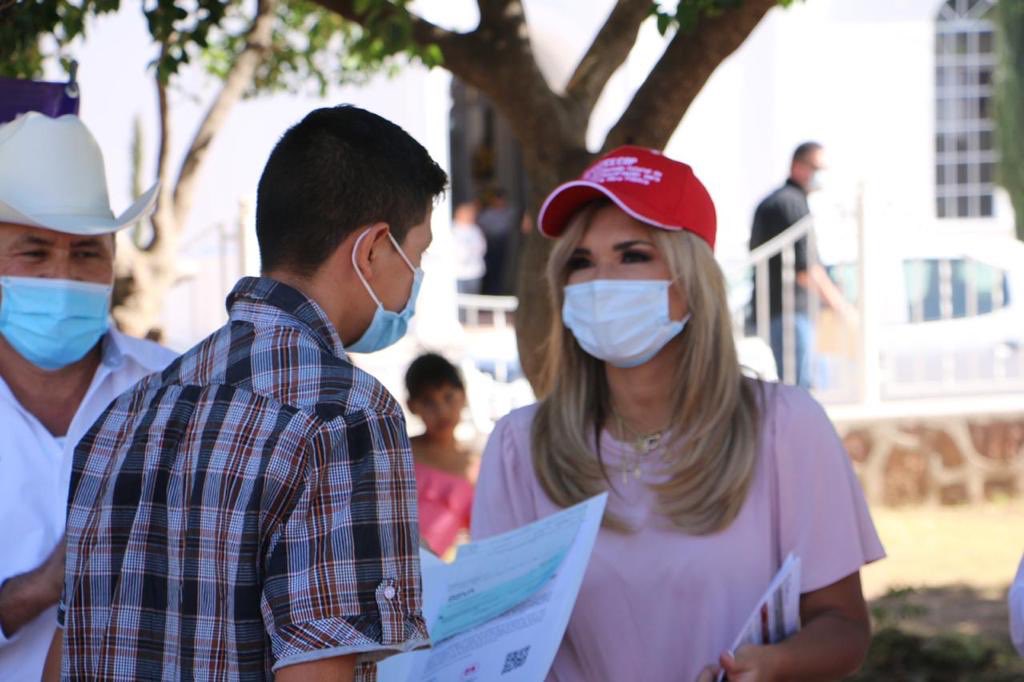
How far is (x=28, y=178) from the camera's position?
3.12 metres

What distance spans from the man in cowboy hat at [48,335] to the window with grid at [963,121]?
45.1 feet

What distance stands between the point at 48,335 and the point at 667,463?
1362 mm

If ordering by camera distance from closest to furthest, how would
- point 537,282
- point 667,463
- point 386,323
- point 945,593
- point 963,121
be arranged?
point 386,323 → point 667,463 → point 537,282 → point 945,593 → point 963,121

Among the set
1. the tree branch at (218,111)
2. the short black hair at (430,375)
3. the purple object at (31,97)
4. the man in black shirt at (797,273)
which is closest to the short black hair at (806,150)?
the man in black shirt at (797,273)

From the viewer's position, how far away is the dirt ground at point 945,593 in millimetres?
5828

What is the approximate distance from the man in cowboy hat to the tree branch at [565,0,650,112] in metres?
1.75

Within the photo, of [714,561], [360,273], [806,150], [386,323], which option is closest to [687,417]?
[714,561]

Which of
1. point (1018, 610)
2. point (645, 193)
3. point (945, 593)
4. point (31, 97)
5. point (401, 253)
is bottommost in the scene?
point (945, 593)

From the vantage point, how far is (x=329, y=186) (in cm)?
190

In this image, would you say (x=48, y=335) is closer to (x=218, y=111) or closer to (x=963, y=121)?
(x=218, y=111)

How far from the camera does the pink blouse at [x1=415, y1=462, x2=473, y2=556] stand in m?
5.02

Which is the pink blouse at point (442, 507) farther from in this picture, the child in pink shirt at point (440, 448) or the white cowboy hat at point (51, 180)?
the white cowboy hat at point (51, 180)

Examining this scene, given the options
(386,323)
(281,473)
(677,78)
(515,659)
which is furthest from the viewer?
(677,78)

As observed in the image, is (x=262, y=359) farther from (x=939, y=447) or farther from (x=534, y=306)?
(x=939, y=447)
